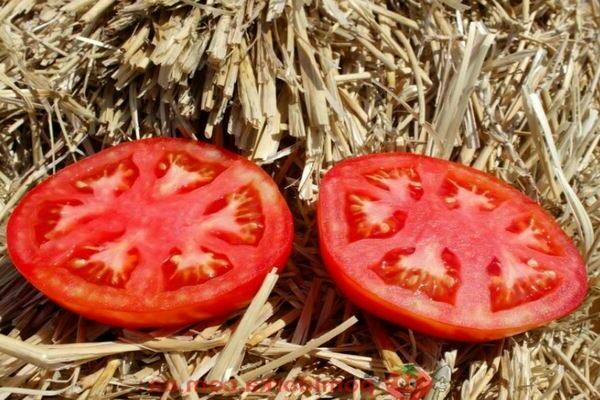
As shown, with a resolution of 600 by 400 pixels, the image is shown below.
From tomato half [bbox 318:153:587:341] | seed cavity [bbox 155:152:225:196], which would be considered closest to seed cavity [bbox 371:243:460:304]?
tomato half [bbox 318:153:587:341]

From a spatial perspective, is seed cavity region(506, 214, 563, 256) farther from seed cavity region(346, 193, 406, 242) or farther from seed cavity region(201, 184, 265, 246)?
seed cavity region(201, 184, 265, 246)

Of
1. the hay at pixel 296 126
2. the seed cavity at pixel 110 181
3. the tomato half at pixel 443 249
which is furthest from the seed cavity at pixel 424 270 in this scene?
the seed cavity at pixel 110 181

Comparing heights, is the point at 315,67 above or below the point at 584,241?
above

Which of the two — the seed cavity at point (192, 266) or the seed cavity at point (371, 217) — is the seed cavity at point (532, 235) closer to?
the seed cavity at point (371, 217)

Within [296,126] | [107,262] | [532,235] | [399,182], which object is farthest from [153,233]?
[532,235]

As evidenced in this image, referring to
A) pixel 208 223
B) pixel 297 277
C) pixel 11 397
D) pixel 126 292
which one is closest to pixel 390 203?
pixel 297 277

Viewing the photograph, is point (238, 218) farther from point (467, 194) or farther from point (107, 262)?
point (467, 194)

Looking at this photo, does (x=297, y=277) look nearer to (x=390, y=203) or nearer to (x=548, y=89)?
(x=390, y=203)
